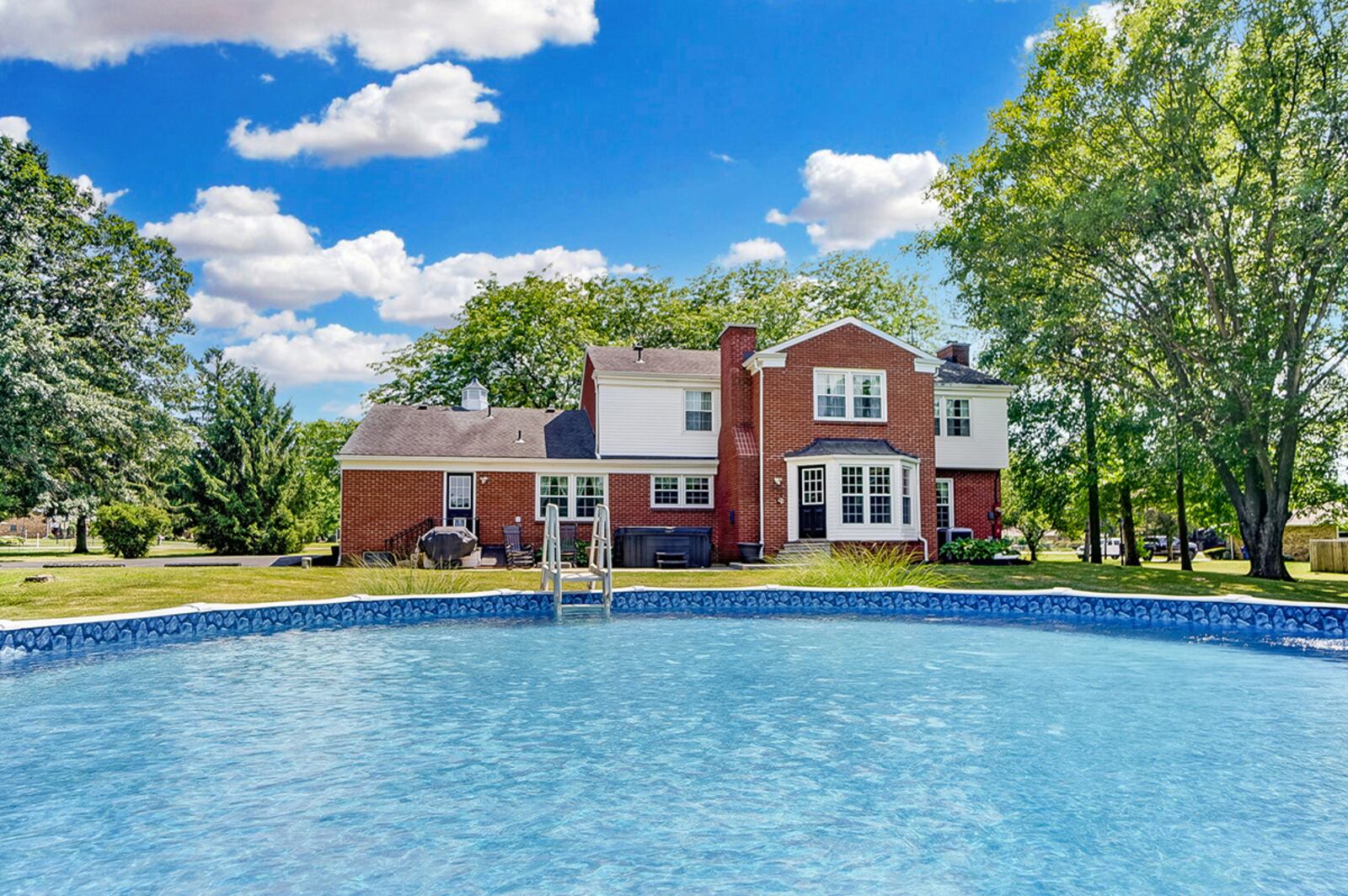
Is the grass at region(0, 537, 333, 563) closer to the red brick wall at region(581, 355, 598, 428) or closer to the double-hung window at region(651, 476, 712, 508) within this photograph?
the red brick wall at region(581, 355, 598, 428)

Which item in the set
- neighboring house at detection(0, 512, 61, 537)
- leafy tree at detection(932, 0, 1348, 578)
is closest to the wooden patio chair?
leafy tree at detection(932, 0, 1348, 578)

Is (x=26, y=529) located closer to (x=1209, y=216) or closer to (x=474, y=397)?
(x=474, y=397)

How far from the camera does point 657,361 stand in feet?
89.9

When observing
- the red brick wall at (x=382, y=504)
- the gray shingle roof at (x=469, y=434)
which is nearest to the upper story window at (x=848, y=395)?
the gray shingle roof at (x=469, y=434)

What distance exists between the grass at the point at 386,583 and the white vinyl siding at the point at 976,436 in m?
5.57

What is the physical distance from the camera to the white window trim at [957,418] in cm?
2741

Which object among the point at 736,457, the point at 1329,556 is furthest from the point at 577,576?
the point at 1329,556

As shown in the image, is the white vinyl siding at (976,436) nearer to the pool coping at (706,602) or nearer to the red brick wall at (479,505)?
the red brick wall at (479,505)

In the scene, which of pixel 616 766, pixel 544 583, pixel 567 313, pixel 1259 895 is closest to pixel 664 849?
pixel 616 766

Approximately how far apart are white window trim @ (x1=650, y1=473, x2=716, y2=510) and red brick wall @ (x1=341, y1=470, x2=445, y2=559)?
20.5 feet

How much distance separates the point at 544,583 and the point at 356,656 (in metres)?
5.58

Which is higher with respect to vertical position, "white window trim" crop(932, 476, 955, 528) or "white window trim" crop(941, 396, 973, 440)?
"white window trim" crop(941, 396, 973, 440)

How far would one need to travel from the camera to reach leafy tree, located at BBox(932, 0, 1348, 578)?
1994 cm

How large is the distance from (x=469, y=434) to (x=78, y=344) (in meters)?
14.6
